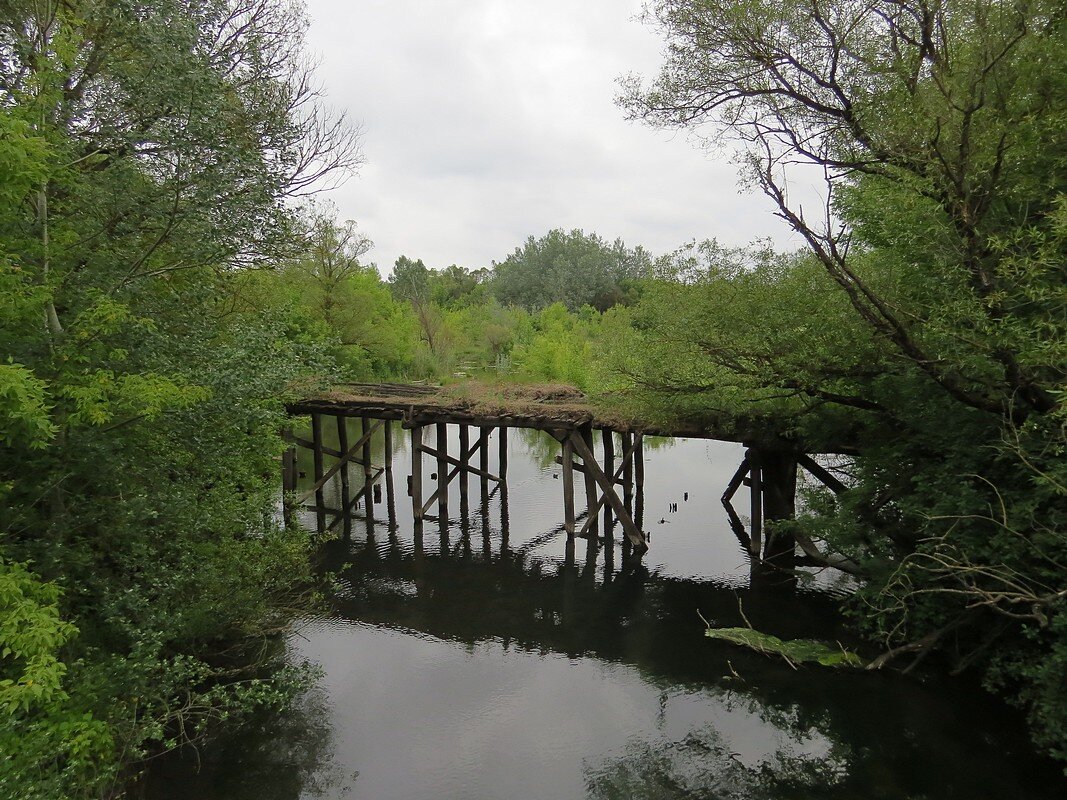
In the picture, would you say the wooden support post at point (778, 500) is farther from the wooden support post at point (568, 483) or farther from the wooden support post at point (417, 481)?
the wooden support post at point (417, 481)

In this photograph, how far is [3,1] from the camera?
5.91 meters

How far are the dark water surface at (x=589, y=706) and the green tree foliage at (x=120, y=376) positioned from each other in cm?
137

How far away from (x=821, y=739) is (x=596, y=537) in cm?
700

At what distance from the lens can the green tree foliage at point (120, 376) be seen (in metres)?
4.74

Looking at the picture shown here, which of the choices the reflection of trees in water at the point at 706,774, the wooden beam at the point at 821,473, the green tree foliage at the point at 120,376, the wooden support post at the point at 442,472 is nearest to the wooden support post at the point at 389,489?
the wooden support post at the point at 442,472

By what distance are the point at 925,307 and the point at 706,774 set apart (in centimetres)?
572

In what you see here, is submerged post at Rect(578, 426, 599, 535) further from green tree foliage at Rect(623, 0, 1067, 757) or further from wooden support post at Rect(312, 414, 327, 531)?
wooden support post at Rect(312, 414, 327, 531)

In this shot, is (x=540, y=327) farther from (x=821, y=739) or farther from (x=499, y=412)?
(x=821, y=739)

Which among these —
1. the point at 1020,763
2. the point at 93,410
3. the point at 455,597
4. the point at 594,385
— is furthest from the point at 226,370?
the point at 1020,763

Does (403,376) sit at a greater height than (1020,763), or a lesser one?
greater

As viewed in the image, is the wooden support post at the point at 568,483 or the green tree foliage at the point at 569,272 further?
the green tree foliage at the point at 569,272

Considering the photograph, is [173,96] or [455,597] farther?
[455,597]

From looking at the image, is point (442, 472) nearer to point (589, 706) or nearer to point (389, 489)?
point (389, 489)

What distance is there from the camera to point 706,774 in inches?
267
